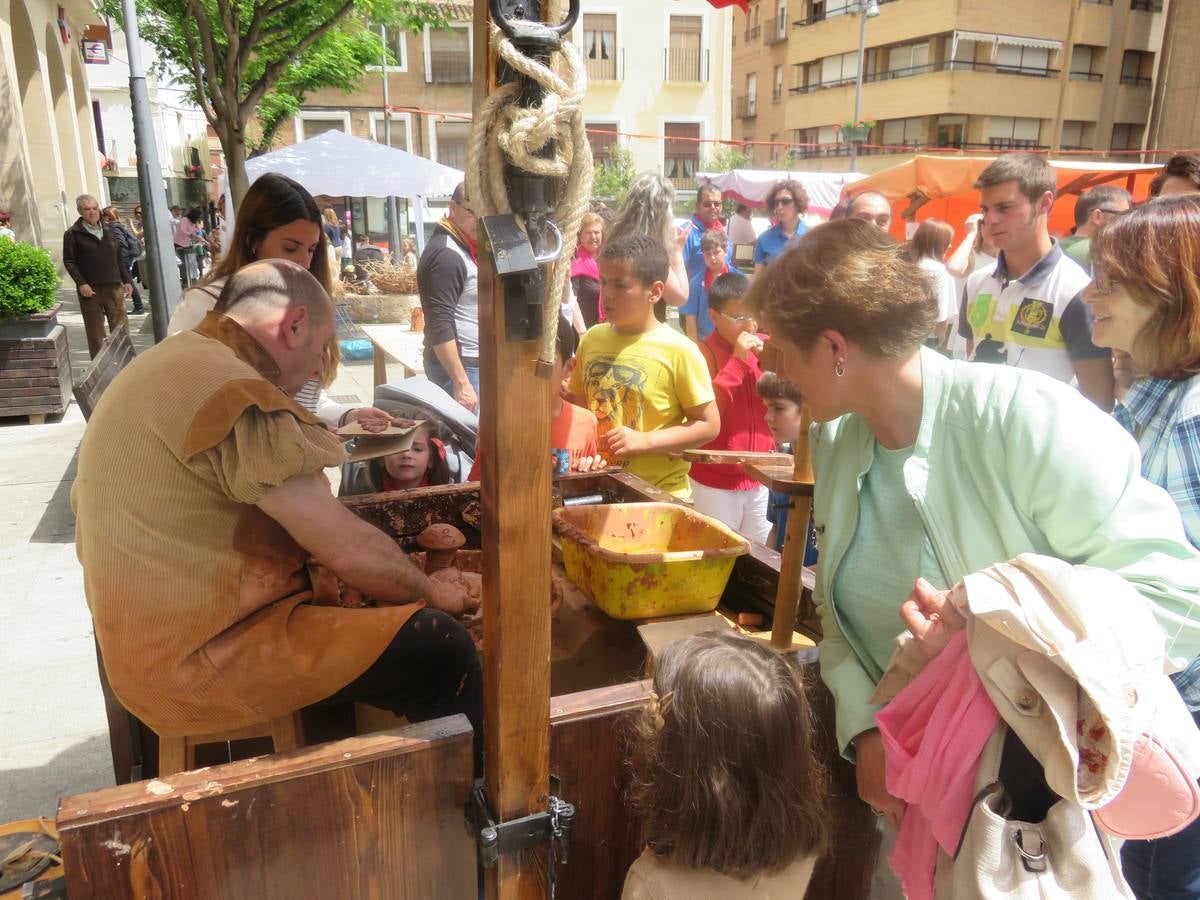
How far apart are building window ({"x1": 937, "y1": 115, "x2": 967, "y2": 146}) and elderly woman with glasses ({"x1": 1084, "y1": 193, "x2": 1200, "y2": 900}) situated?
35.5m

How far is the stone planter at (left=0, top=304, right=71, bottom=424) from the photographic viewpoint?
666cm

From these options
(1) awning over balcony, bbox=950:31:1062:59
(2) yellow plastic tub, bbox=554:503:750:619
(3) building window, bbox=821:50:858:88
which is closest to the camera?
(2) yellow plastic tub, bbox=554:503:750:619

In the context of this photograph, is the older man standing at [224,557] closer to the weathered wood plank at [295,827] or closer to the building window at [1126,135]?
the weathered wood plank at [295,827]

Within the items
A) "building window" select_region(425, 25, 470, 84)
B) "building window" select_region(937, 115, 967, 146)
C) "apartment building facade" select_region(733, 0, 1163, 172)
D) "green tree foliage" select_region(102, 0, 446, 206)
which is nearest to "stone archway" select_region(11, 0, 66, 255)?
"green tree foliage" select_region(102, 0, 446, 206)

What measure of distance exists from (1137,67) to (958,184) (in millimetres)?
32936

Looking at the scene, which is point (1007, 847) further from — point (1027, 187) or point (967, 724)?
point (1027, 187)

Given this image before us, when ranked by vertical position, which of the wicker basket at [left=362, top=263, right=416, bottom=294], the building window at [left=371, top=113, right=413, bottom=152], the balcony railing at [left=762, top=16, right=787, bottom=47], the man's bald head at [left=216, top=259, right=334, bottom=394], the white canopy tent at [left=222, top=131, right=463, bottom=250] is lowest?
the wicker basket at [left=362, top=263, right=416, bottom=294]

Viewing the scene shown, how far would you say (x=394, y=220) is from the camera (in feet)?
57.6

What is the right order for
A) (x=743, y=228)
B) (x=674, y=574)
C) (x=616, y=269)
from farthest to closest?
1. (x=743, y=228)
2. (x=616, y=269)
3. (x=674, y=574)

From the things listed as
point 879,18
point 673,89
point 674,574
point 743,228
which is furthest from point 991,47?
point 674,574

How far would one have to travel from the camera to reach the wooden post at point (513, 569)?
116cm

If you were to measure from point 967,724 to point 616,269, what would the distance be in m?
2.11

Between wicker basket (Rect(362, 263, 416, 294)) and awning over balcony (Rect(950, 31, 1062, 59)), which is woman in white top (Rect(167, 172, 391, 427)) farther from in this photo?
awning over balcony (Rect(950, 31, 1062, 59))

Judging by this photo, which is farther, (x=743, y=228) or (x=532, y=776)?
(x=743, y=228)
